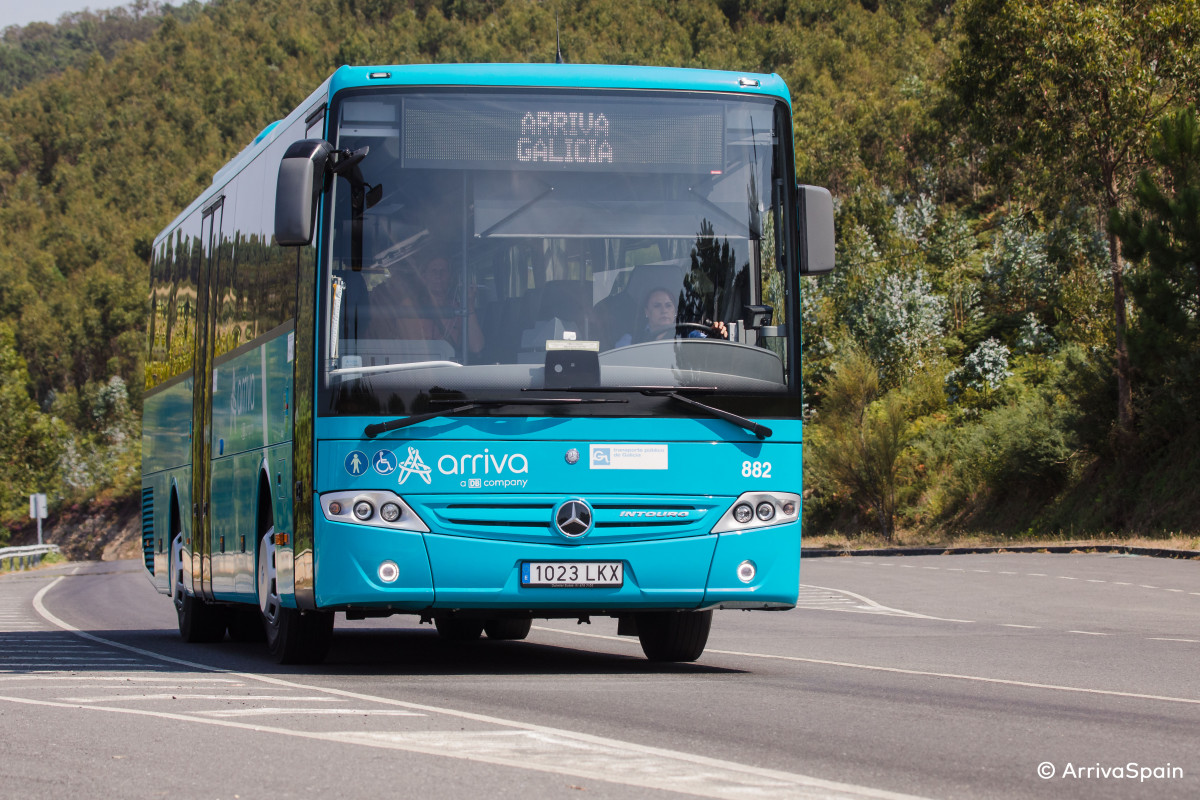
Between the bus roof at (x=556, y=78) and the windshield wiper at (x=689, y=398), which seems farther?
the bus roof at (x=556, y=78)

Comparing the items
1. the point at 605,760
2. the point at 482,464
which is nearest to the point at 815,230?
the point at 482,464

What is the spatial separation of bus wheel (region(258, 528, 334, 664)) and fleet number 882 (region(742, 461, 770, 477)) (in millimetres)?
3138

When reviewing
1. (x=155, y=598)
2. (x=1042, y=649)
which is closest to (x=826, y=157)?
(x=155, y=598)

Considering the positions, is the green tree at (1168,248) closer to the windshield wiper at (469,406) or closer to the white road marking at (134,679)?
the windshield wiper at (469,406)

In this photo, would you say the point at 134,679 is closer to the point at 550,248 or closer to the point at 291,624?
the point at 291,624

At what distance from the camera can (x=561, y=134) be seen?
10570 mm

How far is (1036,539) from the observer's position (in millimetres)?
38406

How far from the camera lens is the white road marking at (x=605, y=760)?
6.02m

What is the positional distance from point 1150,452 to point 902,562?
7.10 m

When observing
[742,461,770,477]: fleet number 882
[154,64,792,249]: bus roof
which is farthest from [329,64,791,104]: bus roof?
[742,461,770,477]: fleet number 882

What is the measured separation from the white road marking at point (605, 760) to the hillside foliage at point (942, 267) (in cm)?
2632

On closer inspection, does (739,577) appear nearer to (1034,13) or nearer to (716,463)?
(716,463)

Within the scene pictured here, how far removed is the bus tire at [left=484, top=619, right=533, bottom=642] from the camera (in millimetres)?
15383

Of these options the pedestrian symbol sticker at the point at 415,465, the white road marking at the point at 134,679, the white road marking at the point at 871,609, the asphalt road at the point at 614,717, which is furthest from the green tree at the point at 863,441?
the pedestrian symbol sticker at the point at 415,465
